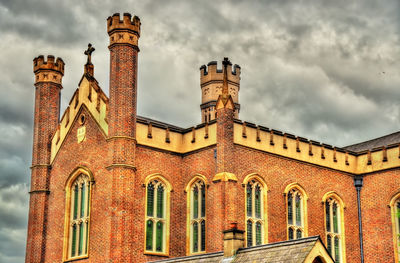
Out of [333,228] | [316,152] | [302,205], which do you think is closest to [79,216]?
[302,205]

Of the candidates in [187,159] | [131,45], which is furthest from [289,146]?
[131,45]

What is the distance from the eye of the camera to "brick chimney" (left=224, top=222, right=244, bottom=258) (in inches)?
914

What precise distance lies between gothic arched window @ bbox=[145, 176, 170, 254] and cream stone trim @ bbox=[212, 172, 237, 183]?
301 cm

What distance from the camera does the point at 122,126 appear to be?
29.8 meters

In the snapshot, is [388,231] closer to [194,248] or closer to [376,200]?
[376,200]

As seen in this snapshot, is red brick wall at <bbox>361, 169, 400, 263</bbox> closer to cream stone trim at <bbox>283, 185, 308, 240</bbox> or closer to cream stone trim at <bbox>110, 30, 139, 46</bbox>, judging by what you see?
cream stone trim at <bbox>283, 185, 308, 240</bbox>

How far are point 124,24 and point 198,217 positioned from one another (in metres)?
9.42

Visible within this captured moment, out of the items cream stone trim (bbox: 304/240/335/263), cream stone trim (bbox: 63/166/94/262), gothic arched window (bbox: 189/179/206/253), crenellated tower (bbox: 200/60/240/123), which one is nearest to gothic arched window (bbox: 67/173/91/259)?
cream stone trim (bbox: 63/166/94/262)

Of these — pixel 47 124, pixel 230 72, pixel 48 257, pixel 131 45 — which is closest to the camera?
pixel 131 45

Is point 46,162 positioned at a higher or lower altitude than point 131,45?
lower

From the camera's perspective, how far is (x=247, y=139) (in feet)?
103

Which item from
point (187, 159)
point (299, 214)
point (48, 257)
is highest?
point (187, 159)

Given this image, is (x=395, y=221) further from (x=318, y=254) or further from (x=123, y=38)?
(x=123, y=38)

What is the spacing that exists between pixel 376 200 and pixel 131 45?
1481 cm
